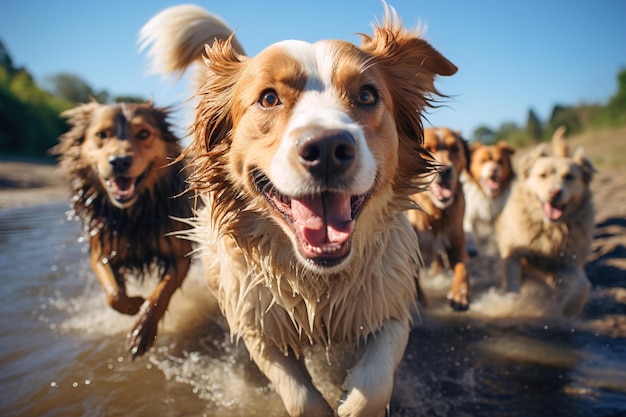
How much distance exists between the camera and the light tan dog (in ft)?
16.5

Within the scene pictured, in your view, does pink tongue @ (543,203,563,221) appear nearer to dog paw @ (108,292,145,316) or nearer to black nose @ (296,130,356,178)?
black nose @ (296,130,356,178)

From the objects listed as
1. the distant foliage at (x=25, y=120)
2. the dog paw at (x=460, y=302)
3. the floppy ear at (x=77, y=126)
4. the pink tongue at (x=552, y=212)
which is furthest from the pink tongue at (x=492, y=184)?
the distant foliage at (x=25, y=120)

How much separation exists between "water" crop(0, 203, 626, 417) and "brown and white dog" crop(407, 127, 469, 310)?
54cm

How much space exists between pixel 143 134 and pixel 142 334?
185cm

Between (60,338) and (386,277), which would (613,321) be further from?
(60,338)

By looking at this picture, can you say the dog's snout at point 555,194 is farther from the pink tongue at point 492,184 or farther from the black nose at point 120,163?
the black nose at point 120,163

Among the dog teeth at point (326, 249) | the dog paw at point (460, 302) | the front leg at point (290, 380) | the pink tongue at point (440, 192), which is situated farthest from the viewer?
the pink tongue at point (440, 192)

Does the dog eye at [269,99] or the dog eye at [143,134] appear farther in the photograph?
the dog eye at [143,134]

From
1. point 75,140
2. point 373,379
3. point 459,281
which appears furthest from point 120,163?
point 459,281

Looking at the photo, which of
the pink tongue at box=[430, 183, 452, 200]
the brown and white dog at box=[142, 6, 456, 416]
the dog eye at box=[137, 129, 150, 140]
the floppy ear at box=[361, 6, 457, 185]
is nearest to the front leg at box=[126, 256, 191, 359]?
the brown and white dog at box=[142, 6, 456, 416]

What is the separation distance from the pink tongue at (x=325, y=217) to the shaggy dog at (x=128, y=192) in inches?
82.3

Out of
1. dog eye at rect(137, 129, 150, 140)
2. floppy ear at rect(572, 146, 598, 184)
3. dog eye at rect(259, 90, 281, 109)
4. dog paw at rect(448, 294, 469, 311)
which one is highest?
floppy ear at rect(572, 146, 598, 184)

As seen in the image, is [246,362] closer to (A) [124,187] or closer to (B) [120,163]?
(A) [124,187]

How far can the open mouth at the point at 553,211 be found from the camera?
5.06m
